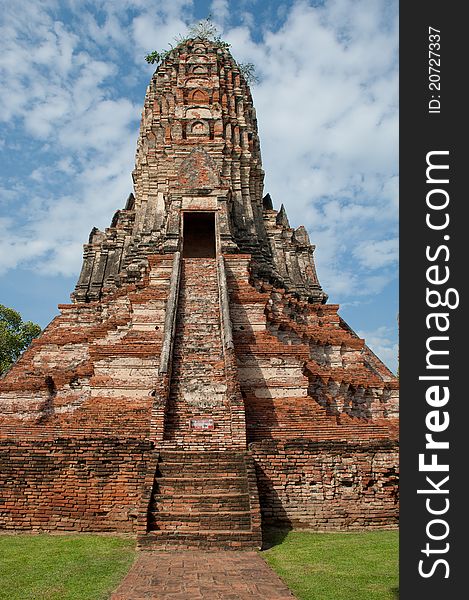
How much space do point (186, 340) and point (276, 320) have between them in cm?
345

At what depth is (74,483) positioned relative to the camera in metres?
8.78

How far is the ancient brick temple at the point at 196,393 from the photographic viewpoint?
862cm

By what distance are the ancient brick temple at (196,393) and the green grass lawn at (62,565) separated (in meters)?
0.48

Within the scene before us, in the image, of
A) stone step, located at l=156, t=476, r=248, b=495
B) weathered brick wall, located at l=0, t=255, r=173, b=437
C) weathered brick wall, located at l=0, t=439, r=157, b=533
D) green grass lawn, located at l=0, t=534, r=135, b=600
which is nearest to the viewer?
green grass lawn, located at l=0, t=534, r=135, b=600

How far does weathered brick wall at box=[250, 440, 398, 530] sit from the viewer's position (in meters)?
8.84

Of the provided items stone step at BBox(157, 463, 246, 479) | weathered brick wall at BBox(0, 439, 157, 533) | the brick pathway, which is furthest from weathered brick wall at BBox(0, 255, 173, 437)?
the brick pathway

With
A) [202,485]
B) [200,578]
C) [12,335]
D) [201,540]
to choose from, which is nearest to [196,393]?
[202,485]

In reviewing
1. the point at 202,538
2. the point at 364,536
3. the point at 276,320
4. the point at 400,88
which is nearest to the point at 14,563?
the point at 202,538

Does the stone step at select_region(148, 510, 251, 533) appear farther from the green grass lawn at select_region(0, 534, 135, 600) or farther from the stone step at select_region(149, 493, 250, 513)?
the green grass lawn at select_region(0, 534, 135, 600)

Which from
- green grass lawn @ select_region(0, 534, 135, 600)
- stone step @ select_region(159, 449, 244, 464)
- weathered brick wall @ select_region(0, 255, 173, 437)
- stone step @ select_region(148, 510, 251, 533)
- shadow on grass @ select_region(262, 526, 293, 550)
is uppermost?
weathered brick wall @ select_region(0, 255, 173, 437)

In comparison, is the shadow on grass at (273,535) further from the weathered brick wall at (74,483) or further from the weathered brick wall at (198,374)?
the weathered brick wall at (74,483)

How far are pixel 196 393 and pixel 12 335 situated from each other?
28.4 m

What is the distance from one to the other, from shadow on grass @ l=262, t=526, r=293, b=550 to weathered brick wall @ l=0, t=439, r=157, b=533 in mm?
2005

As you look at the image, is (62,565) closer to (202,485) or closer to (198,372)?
(202,485)
